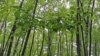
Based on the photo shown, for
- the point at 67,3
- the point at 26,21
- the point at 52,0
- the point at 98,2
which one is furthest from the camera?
the point at 98,2

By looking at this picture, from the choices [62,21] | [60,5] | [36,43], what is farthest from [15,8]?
[36,43]

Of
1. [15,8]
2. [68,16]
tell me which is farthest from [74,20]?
[15,8]

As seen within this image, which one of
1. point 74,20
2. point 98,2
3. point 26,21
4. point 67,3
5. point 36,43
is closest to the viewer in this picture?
point 26,21

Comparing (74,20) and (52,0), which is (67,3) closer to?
(52,0)

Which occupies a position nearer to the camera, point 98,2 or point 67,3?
point 67,3

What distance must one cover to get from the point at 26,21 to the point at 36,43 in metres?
11.4

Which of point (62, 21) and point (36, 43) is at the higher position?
point (62, 21)

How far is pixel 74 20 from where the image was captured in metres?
5.71

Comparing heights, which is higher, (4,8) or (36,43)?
(4,8)

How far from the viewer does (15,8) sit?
221 inches

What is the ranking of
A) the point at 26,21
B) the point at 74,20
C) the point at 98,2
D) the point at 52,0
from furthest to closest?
the point at 98,2
the point at 52,0
the point at 74,20
the point at 26,21

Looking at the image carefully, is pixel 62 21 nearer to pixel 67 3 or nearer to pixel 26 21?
pixel 26 21

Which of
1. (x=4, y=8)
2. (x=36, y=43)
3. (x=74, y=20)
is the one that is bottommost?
(x=36, y=43)

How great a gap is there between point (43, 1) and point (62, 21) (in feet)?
11.2
